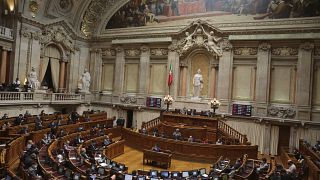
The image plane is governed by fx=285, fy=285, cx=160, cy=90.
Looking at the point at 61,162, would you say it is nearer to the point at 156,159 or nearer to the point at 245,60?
the point at 156,159

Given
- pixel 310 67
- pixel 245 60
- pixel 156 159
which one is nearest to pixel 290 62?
pixel 310 67

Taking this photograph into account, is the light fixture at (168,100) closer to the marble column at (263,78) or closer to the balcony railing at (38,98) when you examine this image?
the marble column at (263,78)

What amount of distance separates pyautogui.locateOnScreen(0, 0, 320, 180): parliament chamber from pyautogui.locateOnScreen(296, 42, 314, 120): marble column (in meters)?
0.06

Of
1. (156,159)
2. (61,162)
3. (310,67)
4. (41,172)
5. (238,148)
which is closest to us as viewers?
(41,172)

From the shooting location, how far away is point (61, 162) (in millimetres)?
10453

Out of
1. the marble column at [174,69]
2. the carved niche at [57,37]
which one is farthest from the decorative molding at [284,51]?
the carved niche at [57,37]

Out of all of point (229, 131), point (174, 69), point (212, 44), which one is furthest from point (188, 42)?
point (229, 131)

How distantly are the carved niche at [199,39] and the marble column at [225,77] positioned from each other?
481 millimetres

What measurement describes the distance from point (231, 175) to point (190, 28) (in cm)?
1402

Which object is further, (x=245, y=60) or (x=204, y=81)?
(x=204, y=81)

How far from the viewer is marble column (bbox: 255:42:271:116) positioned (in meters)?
19.3

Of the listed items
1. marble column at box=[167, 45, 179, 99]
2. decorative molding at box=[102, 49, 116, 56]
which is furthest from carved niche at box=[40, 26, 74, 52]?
marble column at box=[167, 45, 179, 99]

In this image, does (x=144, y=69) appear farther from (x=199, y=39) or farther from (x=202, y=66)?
(x=199, y=39)

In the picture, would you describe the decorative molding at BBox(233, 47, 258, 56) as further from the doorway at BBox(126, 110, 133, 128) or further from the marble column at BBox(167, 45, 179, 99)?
the doorway at BBox(126, 110, 133, 128)
